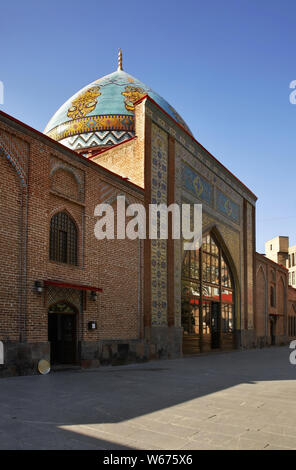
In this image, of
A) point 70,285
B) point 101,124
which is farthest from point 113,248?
point 101,124

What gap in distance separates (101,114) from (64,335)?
545 inches

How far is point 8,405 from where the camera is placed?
674cm

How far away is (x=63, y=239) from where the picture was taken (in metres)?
13.2

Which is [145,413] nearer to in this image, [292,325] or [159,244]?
[159,244]

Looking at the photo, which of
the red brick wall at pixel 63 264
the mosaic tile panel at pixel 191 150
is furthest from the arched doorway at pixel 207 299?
the red brick wall at pixel 63 264

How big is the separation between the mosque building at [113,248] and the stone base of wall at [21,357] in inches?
1.0

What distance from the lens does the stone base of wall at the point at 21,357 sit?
10.7 m

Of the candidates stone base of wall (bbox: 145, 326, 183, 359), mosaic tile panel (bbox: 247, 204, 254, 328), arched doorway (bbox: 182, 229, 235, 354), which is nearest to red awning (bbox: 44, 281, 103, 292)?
stone base of wall (bbox: 145, 326, 183, 359)

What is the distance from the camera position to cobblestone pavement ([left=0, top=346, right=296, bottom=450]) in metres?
4.79

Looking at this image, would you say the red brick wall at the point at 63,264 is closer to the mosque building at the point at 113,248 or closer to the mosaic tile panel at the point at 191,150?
the mosque building at the point at 113,248

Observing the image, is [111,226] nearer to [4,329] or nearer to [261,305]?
[4,329]

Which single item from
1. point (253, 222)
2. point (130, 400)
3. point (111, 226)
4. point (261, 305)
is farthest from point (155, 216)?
point (261, 305)

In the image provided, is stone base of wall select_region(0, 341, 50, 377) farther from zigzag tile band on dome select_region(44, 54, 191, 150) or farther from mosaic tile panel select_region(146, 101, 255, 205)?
zigzag tile band on dome select_region(44, 54, 191, 150)

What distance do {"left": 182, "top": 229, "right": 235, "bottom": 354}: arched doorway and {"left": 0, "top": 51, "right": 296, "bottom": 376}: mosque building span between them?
86 mm
